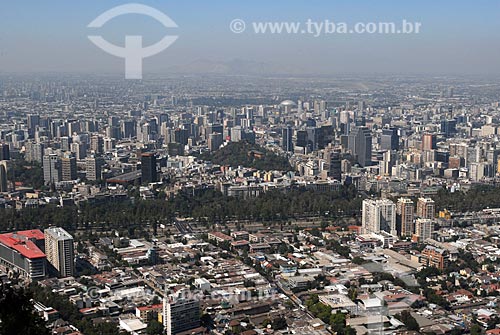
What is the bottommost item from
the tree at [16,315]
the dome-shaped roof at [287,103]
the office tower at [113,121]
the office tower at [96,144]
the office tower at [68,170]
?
the office tower at [68,170]

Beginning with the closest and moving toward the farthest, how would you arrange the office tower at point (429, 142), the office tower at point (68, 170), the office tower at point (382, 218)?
the office tower at point (382, 218), the office tower at point (68, 170), the office tower at point (429, 142)

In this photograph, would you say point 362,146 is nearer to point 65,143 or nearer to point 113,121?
point 65,143

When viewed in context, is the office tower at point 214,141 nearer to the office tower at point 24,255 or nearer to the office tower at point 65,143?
the office tower at point 65,143

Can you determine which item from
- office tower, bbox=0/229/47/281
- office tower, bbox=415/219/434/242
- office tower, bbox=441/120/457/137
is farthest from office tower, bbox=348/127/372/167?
office tower, bbox=0/229/47/281

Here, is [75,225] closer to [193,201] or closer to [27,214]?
[27,214]

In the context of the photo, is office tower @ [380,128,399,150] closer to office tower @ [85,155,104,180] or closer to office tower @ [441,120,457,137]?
office tower @ [441,120,457,137]

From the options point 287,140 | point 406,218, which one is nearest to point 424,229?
point 406,218

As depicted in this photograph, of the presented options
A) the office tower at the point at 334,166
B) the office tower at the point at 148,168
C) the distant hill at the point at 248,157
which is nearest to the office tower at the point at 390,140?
the distant hill at the point at 248,157
